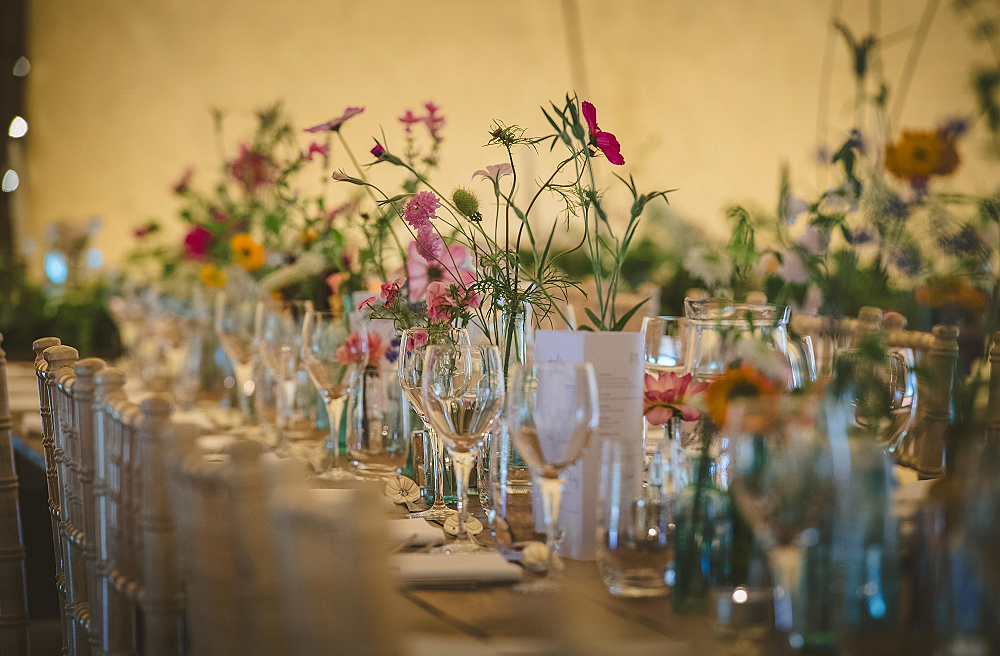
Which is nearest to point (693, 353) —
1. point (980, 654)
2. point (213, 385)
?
point (980, 654)

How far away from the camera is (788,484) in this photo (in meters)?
0.73

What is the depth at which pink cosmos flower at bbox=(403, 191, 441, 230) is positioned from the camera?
1.18 m

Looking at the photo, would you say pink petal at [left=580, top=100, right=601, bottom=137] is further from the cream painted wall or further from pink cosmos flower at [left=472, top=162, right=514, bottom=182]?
the cream painted wall

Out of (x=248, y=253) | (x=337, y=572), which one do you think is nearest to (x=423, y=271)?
(x=337, y=572)

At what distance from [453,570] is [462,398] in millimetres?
222

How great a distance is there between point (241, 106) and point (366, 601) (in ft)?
19.4

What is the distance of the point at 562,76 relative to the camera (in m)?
7.31

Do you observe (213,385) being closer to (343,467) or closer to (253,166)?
(253,166)

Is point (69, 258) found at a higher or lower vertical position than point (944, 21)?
lower

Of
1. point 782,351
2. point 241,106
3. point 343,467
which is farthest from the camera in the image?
point 241,106

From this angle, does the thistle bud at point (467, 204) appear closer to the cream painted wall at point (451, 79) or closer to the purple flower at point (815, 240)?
the purple flower at point (815, 240)

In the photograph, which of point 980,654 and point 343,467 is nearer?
point 980,654

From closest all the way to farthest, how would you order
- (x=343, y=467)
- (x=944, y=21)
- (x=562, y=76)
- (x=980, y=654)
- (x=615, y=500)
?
(x=980, y=654), (x=615, y=500), (x=343, y=467), (x=944, y=21), (x=562, y=76)

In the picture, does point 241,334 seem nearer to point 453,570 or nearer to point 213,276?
point 213,276
